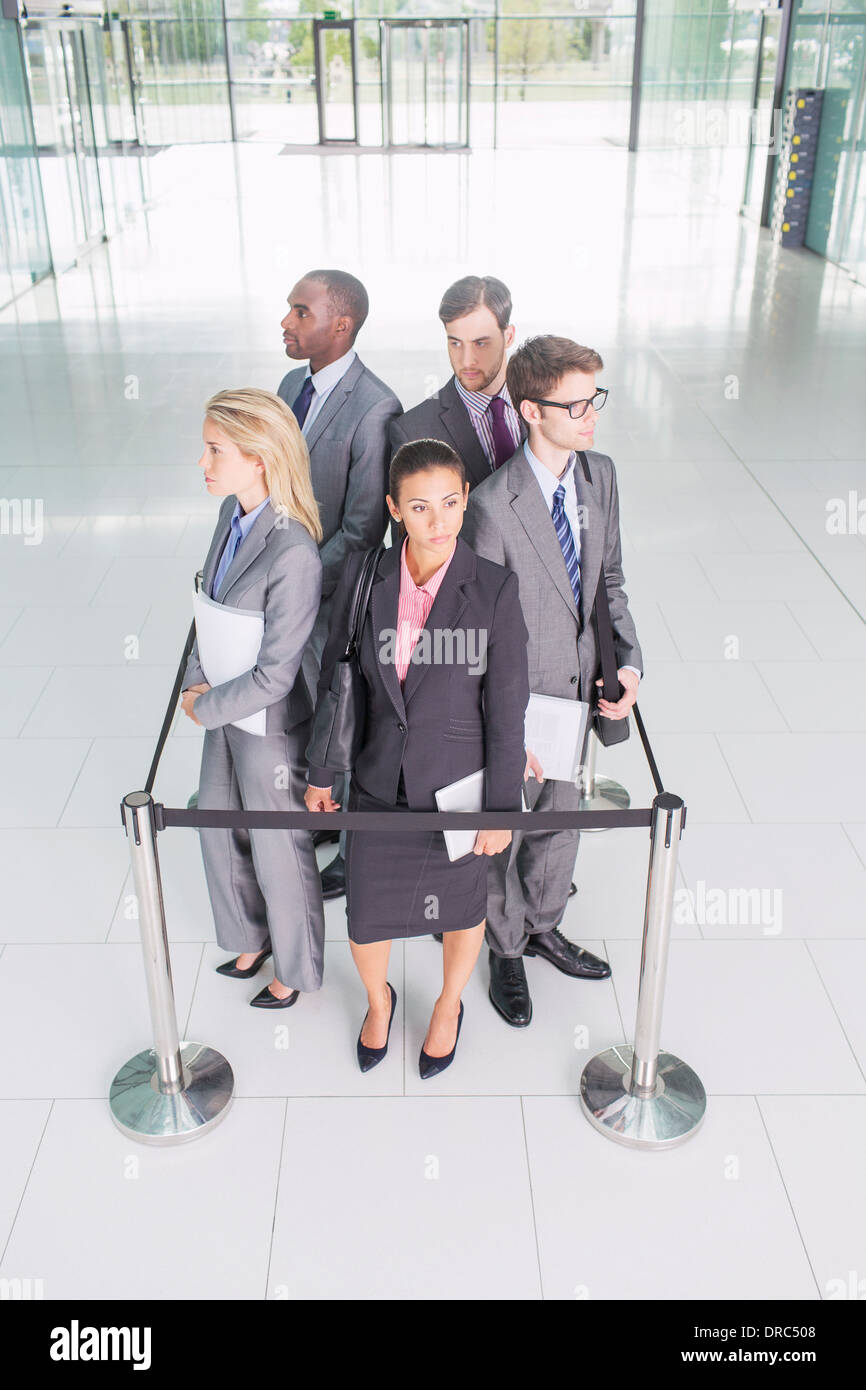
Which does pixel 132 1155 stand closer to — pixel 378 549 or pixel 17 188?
pixel 378 549

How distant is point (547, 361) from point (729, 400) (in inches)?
270

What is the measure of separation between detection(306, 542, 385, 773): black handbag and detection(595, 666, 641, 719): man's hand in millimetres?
737

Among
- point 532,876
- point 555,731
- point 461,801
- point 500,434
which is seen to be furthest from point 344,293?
point 532,876

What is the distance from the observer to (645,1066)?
3.10 m

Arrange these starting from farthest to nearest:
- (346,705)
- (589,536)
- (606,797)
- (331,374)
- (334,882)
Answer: (606,797) → (334,882) → (331,374) → (589,536) → (346,705)

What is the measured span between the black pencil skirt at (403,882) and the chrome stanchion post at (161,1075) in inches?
19.2

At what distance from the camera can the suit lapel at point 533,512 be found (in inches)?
120

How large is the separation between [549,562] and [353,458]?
726 mm

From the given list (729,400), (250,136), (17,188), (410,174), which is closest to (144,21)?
(410,174)

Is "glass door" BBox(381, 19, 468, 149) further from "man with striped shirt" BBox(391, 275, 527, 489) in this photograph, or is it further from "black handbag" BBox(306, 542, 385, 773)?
"black handbag" BBox(306, 542, 385, 773)

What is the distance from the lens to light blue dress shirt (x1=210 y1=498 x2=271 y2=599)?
2990 millimetres

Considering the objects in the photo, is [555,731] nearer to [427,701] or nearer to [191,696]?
[427,701]

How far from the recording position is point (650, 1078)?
10.2 feet

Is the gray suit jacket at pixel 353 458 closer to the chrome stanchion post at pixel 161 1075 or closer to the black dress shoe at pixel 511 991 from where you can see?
the chrome stanchion post at pixel 161 1075
